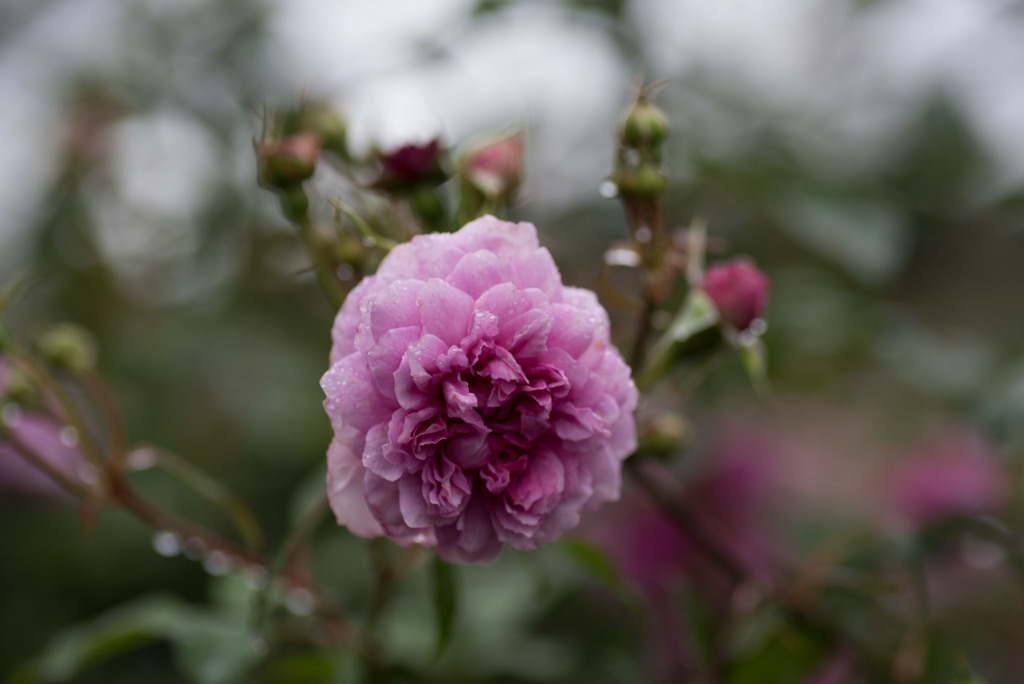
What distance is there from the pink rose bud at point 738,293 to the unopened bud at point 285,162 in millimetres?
383

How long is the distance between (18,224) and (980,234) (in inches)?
85.2

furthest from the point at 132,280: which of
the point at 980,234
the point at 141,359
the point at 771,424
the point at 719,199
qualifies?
the point at 980,234

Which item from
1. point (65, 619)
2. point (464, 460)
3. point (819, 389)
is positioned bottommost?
point (65, 619)

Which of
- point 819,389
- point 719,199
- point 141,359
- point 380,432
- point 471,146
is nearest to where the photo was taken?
point 380,432

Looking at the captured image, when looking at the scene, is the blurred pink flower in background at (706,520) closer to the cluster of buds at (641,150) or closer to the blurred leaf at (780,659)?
the blurred leaf at (780,659)

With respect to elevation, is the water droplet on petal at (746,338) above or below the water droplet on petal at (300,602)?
above

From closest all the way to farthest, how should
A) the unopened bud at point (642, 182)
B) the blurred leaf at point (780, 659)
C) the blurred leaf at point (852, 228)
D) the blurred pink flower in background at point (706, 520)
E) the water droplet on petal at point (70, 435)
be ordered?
the unopened bud at point (642, 182) → the water droplet on petal at point (70, 435) → the blurred leaf at point (780, 659) → the blurred leaf at point (852, 228) → the blurred pink flower in background at point (706, 520)

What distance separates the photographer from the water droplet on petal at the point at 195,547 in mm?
901

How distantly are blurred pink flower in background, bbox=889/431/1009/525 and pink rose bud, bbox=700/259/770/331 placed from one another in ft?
3.21

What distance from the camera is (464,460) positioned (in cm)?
61

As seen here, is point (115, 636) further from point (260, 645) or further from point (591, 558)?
point (591, 558)

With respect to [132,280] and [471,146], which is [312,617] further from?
[132,280]

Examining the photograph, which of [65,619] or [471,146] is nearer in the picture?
[471,146]

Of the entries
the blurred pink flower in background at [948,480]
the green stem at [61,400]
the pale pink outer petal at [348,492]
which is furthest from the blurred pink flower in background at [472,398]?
the blurred pink flower in background at [948,480]
